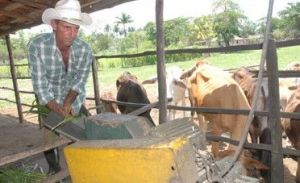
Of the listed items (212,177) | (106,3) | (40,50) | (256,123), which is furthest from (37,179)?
(256,123)

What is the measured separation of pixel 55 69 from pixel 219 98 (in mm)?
3826

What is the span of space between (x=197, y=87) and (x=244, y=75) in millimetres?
924

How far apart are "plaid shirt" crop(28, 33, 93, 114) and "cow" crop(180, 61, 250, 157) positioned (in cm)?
276

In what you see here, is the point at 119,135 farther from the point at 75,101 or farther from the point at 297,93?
the point at 297,93

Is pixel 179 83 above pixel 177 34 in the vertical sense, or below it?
below

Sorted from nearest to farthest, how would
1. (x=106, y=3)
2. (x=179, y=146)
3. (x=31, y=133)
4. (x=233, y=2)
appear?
(x=179, y=146) < (x=106, y=3) < (x=31, y=133) < (x=233, y=2)

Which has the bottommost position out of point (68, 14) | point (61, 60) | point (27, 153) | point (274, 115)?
point (274, 115)

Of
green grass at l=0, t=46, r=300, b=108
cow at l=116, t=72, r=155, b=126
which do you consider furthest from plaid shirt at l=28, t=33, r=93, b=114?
green grass at l=0, t=46, r=300, b=108

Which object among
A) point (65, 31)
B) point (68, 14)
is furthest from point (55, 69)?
point (68, 14)

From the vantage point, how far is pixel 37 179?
8.02 feet

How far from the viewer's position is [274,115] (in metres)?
3.87

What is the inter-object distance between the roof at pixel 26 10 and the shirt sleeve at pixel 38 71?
2.10 meters

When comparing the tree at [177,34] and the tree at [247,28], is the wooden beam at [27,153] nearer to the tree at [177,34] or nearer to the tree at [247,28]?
the tree at [177,34]

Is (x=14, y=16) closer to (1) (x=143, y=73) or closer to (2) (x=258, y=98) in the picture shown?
(2) (x=258, y=98)
